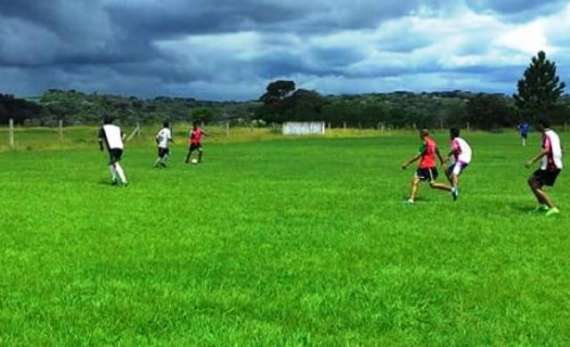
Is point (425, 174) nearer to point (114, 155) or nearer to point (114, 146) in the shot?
point (114, 155)

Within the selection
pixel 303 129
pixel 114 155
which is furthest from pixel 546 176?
pixel 303 129

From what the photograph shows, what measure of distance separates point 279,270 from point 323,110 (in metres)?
146

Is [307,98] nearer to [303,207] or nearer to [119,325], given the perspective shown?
[303,207]

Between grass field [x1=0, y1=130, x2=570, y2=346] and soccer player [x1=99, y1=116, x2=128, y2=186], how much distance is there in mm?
2758

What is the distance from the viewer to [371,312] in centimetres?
855

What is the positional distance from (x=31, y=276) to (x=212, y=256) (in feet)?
8.39

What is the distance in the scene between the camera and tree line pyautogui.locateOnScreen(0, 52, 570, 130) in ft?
429

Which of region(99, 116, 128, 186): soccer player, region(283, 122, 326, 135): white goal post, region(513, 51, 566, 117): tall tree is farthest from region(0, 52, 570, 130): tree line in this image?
region(99, 116, 128, 186): soccer player

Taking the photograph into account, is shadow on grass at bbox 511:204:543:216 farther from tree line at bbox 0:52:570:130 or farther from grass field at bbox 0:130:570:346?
tree line at bbox 0:52:570:130

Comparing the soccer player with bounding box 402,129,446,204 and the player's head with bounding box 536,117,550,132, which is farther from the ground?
the player's head with bounding box 536,117,550,132

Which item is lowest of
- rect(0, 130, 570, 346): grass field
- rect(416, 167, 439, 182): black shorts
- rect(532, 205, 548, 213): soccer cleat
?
rect(532, 205, 548, 213): soccer cleat

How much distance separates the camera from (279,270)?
35.3ft

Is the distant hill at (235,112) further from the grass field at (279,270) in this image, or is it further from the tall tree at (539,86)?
the grass field at (279,270)

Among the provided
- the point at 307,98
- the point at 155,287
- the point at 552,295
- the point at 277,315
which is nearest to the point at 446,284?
the point at 552,295
